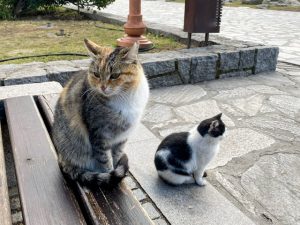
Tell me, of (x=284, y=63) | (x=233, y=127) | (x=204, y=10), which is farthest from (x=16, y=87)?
(x=284, y=63)

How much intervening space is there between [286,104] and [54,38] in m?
4.32

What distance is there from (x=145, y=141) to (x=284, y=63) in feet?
12.1

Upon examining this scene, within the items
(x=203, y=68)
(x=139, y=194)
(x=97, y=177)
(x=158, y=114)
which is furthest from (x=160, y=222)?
(x=203, y=68)

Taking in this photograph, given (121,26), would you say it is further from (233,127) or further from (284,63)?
(233,127)

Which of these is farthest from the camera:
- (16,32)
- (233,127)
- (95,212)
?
(16,32)

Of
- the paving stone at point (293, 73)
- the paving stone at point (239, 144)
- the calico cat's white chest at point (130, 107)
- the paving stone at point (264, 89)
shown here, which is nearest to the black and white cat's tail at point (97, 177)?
the calico cat's white chest at point (130, 107)

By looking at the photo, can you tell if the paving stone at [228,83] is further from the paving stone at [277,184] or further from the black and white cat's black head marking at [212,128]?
the black and white cat's black head marking at [212,128]

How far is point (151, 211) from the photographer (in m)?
2.26

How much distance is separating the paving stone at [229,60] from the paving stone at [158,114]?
1352 millimetres

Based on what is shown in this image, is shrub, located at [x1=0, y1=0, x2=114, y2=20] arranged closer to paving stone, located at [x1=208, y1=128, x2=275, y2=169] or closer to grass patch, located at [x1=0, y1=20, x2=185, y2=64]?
grass patch, located at [x1=0, y1=20, x2=185, y2=64]

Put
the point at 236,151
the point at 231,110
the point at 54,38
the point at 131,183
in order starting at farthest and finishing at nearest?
the point at 54,38 < the point at 231,110 < the point at 236,151 < the point at 131,183

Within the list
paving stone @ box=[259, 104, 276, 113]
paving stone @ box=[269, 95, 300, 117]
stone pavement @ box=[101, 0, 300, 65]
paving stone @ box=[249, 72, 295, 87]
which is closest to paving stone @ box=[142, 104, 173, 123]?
paving stone @ box=[259, 104, 276, 113]

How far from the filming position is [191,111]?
3953mm

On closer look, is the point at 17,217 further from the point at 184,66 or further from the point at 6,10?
the point at 6,10
